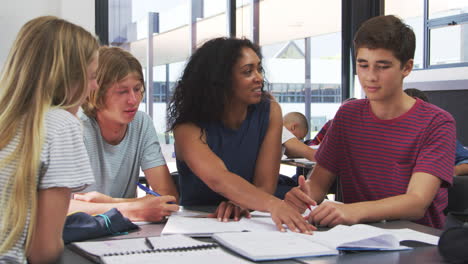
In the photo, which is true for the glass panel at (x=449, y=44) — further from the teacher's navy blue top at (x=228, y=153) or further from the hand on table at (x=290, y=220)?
the hand on table at (x=290, y=220)

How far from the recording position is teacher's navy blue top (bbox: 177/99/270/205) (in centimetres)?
189

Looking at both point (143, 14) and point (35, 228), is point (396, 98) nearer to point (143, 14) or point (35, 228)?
point (35, 228)

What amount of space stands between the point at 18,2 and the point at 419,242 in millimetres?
3559

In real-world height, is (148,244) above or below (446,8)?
below

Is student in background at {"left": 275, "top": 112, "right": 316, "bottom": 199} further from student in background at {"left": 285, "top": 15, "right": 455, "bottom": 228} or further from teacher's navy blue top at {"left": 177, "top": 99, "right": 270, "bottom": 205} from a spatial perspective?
student in background at {"left": 285, "top": 15, "right": 455, "bottom": 228}

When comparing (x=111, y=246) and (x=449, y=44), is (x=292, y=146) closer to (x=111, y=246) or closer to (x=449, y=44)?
(x=449, y=44)

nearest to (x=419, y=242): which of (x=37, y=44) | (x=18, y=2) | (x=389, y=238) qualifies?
(x=389, y=238)

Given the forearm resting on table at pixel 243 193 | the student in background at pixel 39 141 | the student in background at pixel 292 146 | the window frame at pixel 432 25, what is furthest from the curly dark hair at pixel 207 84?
the window frame at pixel 432 25

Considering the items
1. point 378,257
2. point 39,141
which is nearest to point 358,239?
point 378,257

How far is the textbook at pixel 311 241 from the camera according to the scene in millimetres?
1062

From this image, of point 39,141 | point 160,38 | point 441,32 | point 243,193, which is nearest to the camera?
point 39,141

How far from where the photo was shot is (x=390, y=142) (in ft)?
5.75

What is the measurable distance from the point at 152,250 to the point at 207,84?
1.02m

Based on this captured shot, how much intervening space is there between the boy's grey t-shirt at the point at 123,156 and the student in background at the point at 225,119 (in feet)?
0.40
